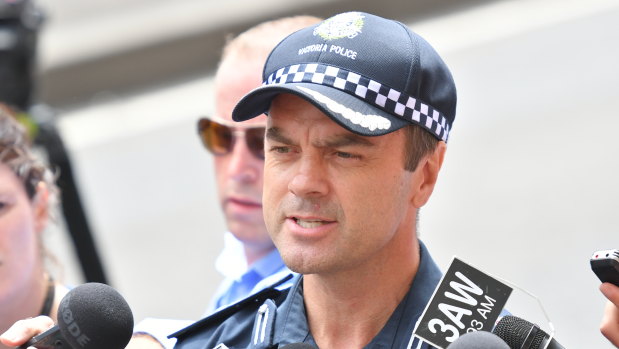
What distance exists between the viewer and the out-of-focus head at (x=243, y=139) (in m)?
3.38

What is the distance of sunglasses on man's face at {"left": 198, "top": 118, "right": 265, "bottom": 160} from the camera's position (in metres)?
3.39

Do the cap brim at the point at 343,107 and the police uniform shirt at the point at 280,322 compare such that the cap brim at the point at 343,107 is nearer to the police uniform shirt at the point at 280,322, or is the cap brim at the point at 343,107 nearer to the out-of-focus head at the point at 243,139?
the police uniform shirt at the point at 280,322

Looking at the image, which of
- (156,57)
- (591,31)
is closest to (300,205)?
(591,31)

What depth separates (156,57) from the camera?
1034 cm

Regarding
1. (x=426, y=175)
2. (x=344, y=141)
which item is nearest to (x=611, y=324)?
(x=426, y=175)

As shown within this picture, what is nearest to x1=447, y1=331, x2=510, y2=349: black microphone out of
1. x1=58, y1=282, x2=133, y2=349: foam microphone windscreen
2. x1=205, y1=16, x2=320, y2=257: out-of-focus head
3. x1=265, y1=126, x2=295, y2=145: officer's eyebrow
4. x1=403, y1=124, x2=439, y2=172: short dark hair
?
x1=403, y1=124, x2=439, y2=172: short dark hair

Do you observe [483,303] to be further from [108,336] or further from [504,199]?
[504,199]

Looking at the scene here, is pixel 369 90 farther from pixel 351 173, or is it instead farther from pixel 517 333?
pixel 517 333

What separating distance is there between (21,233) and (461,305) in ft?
4.68

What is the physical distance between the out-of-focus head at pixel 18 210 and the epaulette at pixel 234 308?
854mm

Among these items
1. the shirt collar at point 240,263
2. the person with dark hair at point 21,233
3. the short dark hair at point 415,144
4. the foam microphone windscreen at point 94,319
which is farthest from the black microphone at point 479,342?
the person with dark hair at point 21,233

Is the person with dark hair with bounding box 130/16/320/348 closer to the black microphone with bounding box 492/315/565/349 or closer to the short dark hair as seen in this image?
the short dark hair

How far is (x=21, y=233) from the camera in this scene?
3.23 meters

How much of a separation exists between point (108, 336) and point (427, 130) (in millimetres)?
725
